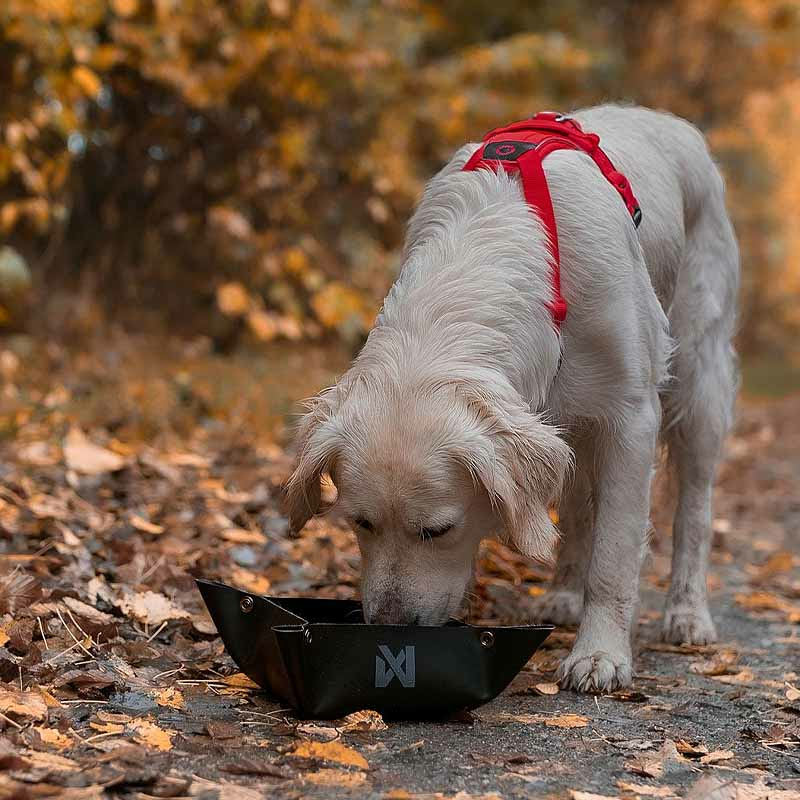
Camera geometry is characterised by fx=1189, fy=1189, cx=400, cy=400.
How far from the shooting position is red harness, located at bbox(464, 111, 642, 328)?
374cm

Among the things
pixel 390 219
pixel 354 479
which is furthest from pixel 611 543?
pixel 390 219

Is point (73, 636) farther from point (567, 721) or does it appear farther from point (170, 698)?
point (567, 721)

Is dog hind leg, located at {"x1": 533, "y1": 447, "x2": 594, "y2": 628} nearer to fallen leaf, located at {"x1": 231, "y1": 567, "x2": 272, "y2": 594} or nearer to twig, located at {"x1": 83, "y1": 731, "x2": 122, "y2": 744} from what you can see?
fallen leaf, located at {"x1": 231, "y1": 567, "x2": 272, "y2": 594}

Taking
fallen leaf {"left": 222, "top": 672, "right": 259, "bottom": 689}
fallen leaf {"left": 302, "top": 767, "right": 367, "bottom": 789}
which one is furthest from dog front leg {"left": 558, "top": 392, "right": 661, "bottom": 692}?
fallen leaf {"left": 302, "top": 767, "right": 367, "bottom": 789}

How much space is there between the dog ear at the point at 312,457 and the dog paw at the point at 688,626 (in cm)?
164

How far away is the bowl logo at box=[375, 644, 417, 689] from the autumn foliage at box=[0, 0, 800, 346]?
5.45 meters

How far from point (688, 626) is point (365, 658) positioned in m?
1.91

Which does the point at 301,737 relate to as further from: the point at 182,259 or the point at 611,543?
the point at 182,259

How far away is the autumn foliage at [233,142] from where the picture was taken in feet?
26.2

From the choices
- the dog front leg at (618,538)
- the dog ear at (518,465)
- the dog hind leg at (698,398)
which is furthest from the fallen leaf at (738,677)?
the dog ear at (518,465)

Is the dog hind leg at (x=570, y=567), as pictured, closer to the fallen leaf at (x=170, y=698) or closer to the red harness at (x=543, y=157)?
the red harness at (x=543, y=157)

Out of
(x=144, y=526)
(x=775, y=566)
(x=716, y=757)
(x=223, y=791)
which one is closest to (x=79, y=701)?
(x=223, y=791)

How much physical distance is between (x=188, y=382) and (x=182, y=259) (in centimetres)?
198

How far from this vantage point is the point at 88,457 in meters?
5.89
